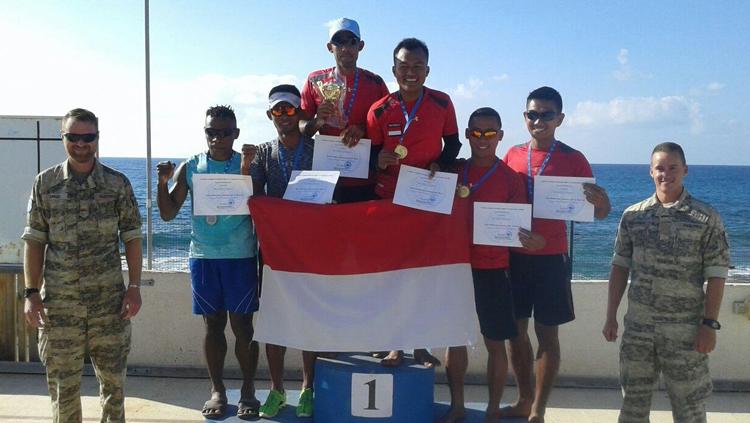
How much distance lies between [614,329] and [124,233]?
298 cm

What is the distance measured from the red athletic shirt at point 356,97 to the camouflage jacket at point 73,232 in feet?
4.41

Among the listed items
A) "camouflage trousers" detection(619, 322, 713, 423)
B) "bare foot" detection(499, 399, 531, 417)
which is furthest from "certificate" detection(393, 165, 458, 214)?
"bare foot" detection(499, 399, 531, 417)

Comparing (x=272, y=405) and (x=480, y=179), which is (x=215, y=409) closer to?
(x=272, y=405)

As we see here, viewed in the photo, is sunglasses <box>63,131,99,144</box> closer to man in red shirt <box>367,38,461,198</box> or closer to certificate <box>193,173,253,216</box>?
certificate <box>193,173,253,216</box>

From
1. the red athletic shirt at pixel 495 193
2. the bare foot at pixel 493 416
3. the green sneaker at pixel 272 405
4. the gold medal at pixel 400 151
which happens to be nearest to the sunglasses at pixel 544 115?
the red athletic shirt at pixel 495 193

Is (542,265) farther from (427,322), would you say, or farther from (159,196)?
(159,196)

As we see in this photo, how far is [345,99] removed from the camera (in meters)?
4.16

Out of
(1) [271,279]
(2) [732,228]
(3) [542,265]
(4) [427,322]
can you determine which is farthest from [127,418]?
(2) [732,228]

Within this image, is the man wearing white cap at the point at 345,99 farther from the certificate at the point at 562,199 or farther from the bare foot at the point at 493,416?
the bare foot at the point at 493,416

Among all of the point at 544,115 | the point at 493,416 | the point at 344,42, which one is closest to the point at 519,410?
the point at 493,416

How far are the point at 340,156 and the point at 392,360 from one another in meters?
1.41

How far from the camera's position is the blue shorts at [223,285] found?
13.4 ft

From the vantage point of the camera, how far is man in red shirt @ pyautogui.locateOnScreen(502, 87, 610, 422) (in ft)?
13.1

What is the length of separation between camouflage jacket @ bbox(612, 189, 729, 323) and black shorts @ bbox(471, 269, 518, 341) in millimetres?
724
